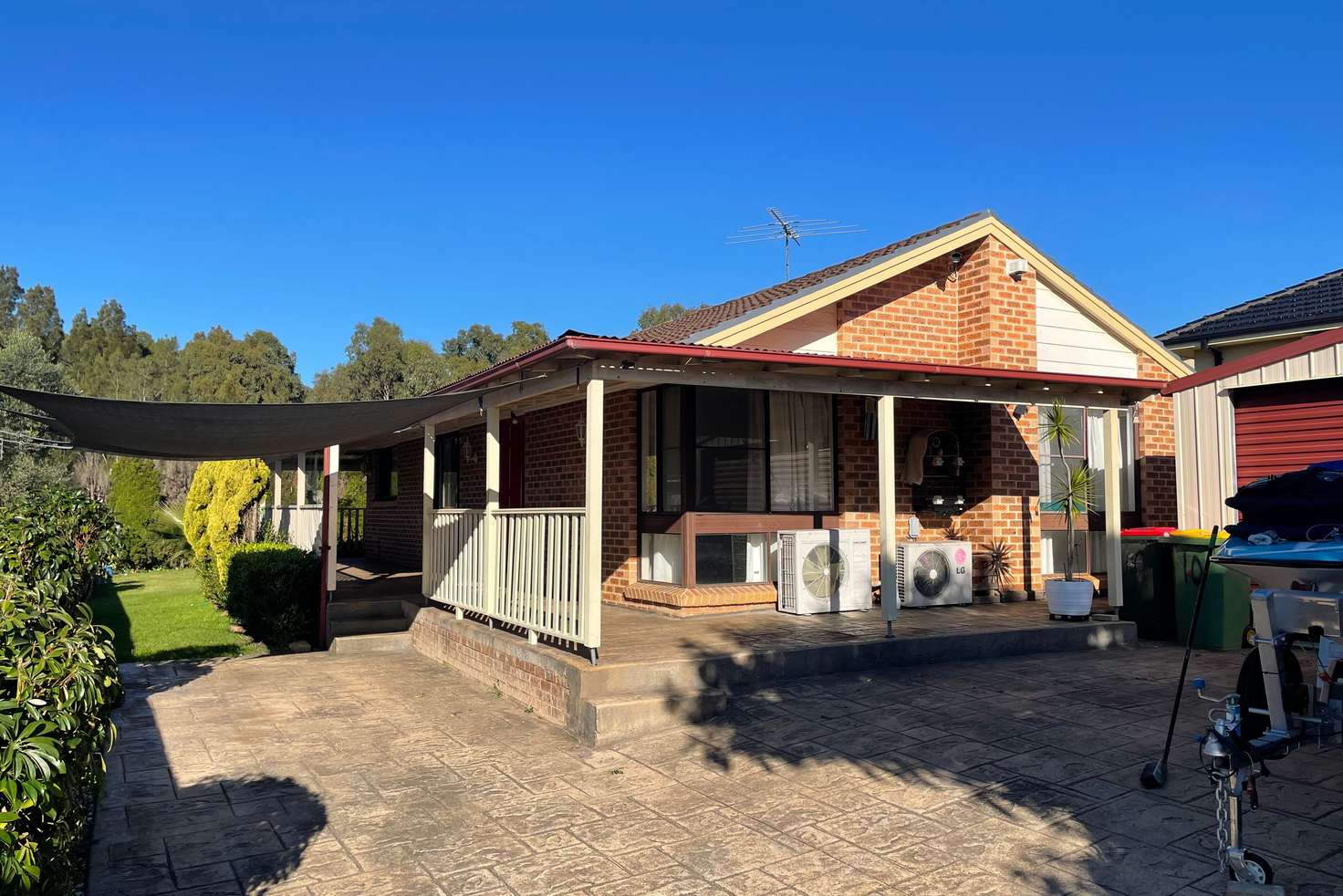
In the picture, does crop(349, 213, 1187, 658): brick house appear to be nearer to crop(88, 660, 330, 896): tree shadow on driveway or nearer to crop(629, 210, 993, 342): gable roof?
crop(629, 210, 993, 342): gable roof

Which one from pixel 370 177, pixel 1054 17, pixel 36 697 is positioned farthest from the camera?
pixel 370 177

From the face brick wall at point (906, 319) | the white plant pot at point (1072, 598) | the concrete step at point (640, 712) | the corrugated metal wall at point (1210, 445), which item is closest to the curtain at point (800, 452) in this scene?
the face brick wall at point (906, 319)

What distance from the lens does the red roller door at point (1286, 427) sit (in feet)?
31.2

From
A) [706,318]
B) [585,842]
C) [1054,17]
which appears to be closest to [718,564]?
[706,318]

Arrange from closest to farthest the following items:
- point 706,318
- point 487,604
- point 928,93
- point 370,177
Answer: point 487,604
point 706,318
point 928,93
point 370,177

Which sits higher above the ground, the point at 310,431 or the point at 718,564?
the point at 310,431

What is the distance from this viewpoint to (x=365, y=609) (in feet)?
35.9

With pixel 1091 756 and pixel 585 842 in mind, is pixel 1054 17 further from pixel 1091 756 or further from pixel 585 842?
pixel 585 842

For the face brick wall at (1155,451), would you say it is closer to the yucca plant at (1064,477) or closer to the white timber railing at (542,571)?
the yucca plant at (1064,477)

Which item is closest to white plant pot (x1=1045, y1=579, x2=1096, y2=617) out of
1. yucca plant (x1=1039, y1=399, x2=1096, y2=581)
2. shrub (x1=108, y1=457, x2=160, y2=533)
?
yucca plant (x1=1039, y1=399, x2=1096, y2=581)

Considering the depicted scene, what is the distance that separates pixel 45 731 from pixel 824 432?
8.50 metres

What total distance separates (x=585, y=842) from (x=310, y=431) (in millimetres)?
4605

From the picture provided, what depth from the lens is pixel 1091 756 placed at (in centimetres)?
524

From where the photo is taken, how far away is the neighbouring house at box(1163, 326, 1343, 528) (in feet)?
30.8
